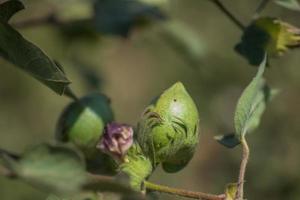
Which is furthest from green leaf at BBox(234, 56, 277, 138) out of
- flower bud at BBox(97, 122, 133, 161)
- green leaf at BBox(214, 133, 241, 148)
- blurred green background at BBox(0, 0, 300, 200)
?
blurred green background at BBox(0, 0, 300, 200)

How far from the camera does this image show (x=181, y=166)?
125 cm

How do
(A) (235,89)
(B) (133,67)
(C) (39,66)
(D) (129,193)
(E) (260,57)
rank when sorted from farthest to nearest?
(B) (133,67)
(A) (235,89)
(E) (260,57)
(C) (39,66)
(D) (129,193)

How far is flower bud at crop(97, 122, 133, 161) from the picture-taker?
1190 millimetres

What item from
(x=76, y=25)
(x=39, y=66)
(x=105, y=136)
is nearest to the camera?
(x=39, y=66)

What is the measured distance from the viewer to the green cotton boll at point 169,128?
1197 millimetres

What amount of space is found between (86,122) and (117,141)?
0.69 ft

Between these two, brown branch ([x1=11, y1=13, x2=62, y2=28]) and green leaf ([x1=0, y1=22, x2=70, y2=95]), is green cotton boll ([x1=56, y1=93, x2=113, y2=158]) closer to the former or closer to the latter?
green leaf ([x1=0, y1=22, x2=70, y2=95])

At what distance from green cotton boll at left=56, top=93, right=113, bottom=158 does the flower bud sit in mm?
163

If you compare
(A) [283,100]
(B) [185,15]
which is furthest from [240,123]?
(B) [185,15]

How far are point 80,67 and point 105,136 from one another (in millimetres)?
1441

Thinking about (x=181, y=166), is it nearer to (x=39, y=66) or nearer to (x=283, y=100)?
(x=39, y=66)

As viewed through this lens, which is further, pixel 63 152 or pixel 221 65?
pixel 221 65

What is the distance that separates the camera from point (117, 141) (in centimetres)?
119

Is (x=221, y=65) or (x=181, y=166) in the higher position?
(x=181, y=166)
